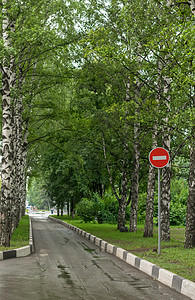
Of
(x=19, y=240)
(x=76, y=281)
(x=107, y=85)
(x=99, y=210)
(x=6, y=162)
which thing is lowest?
(x=19, y=240)

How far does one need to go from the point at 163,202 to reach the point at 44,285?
30.2 ft

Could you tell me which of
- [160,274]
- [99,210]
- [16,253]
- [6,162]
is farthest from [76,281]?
[99,210]

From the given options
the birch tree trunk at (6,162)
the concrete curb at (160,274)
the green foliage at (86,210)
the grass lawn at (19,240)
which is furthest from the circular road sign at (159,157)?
the green foliage at (86,210)

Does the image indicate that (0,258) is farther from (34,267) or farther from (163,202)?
(163,202)

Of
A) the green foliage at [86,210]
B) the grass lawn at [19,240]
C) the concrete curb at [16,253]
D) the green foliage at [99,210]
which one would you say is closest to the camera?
the concrete curb at [16,253]

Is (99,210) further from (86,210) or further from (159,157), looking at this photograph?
(159,157)

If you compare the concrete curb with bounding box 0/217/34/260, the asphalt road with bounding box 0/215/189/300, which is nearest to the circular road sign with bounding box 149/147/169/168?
the asphalt road with bounding box 0/215/189/300

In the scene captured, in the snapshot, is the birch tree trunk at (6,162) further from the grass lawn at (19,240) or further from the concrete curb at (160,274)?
the concrete curb at (160,274)

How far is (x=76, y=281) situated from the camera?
7.61m

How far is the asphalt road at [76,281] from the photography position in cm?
644

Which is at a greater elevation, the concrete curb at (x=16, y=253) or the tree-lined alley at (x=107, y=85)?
the tree-lined alley at (x=107, y=85)

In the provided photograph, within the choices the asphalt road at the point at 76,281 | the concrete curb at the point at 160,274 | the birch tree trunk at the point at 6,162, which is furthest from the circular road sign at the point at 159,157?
the birch tree trunk at the point at 6,162

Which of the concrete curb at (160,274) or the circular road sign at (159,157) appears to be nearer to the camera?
the concrete curb at (160,274)

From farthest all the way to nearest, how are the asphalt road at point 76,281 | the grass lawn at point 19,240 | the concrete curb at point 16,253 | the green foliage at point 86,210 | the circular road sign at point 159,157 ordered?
the green foliage at point 86,210 < the grass lawn at point 19,240 < the circular road sign at point 159,157 < the concrete curb at point 16,253 < the asphalt road at point 76,281
